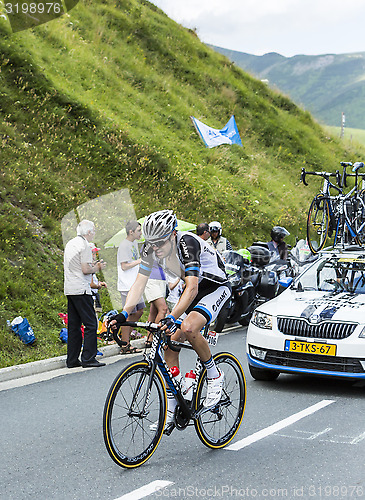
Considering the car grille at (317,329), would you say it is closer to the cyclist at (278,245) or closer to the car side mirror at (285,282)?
the car side mirror at (285,282)

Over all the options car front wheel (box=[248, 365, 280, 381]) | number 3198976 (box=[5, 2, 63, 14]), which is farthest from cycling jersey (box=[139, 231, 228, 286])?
number 3198976 (box=[5, 2, 63, 14])

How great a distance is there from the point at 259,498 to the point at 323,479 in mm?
642

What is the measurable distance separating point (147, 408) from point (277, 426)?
6.52 feet

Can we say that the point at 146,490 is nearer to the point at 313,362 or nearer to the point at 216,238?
the point at 313,362

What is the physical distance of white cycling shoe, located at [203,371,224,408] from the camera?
5.82 meters

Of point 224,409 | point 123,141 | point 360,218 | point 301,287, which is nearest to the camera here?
point 224,409

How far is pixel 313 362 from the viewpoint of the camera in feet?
26.1

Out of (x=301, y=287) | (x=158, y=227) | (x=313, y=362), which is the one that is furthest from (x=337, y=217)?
(x=158, y=227)

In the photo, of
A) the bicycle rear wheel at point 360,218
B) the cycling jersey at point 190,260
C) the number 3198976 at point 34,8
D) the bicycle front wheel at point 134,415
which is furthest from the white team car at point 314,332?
the number 3198976 at point 34,8

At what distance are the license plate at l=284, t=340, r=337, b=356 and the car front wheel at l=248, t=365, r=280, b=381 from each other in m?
0.71

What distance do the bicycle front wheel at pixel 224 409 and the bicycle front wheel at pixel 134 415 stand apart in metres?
0.51

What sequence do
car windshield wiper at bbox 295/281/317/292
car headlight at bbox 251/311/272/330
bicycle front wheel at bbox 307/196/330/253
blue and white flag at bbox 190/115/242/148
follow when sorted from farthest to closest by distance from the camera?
1. blue and white flag at bbox 190/115/242/148
2. bicycle front wheel at bbox 307/196/330/253
3. car windshield wiper at bbox 295/281/317/292
4. car headlight at bbox 251/311/272/330

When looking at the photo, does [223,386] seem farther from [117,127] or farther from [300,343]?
[117,127]

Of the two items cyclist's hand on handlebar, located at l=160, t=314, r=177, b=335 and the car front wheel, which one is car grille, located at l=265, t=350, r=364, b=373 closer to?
the car front wheel
